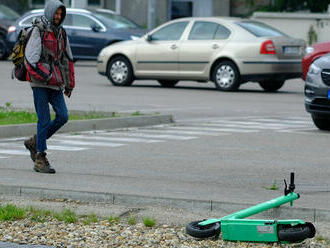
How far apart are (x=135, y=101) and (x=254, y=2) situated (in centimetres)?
2584

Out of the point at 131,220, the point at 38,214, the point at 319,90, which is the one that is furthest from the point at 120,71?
the point at 131,220

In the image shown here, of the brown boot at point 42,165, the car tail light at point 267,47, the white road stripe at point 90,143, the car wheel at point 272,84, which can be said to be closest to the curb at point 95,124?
the white road stripe at point 90,143

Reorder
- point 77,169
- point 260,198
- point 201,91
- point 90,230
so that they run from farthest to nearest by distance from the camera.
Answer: point 201,91, point 77,169, point 260,198, point 90,230

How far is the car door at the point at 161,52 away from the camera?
22.5 metres

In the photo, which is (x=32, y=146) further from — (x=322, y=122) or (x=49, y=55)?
(x=322, y=122)

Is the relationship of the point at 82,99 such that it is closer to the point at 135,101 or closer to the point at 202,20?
the point at 135,101

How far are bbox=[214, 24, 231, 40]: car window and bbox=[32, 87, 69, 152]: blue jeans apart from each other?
12.5 m

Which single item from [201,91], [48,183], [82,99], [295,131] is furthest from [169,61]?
[48,183]

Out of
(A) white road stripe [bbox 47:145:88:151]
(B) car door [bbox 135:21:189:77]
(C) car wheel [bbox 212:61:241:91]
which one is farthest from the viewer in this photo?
(B) car door [bbox 135:21:189:77]

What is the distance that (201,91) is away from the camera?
22172 millimetres

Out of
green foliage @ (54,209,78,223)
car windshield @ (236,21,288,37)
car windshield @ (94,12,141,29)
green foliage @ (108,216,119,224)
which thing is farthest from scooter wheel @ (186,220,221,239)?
car windshield @ (94,12,141,29)

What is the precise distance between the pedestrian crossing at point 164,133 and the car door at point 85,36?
14.4m

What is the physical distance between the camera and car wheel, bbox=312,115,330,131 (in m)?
14.5

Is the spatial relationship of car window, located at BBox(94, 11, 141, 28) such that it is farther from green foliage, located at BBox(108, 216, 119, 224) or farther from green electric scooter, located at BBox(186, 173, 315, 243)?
green electric scooter, located at BBox(186, 173, 315, 243)
